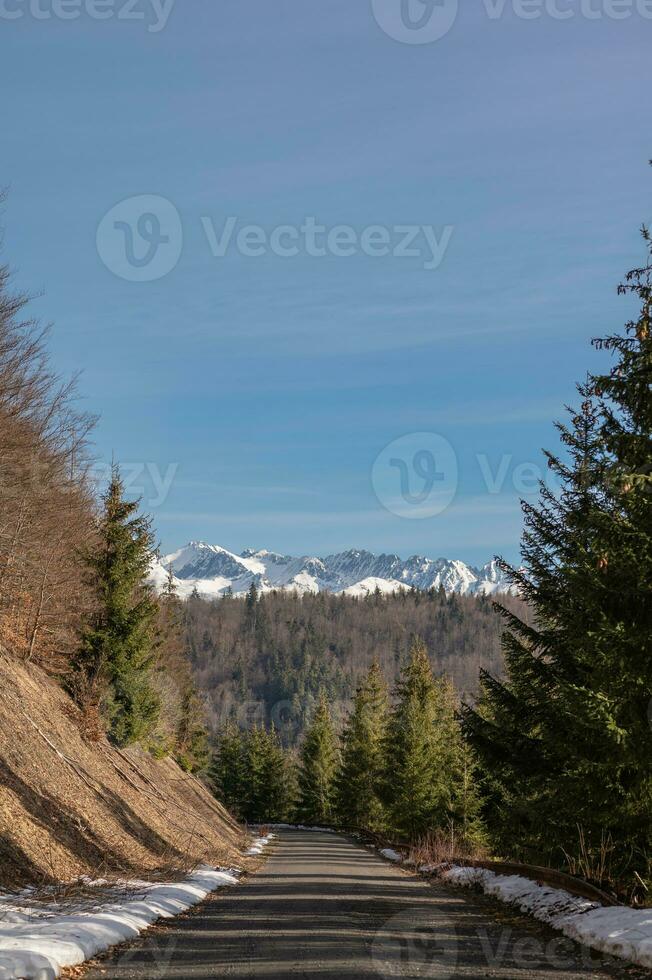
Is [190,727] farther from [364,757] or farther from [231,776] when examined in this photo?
[231,776]

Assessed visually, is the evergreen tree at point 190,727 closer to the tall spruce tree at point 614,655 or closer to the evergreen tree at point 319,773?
the evergreen tree at point 319,773

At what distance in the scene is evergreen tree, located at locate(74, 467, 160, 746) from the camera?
96.3ft

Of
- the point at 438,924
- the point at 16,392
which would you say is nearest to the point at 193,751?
the point at 16,392

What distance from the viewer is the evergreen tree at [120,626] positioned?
29344 mm

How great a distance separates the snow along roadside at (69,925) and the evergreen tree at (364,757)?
5262cm

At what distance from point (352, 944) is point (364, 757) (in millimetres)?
58170

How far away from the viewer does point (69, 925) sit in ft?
28.4

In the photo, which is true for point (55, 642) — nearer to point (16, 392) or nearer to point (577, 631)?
point (16, 392)

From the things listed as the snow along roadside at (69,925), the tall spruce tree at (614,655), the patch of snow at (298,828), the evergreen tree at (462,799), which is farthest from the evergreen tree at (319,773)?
the snow along roadside at (69,925)

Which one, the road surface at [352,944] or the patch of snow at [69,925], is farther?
the road surface at [352,944]

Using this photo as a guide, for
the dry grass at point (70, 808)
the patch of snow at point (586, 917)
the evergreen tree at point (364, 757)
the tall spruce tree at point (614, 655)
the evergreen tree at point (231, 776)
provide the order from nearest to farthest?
the patch of snow at point (586, 917), the tall spruce tree at point (614, 655), the dry grass at point (70, 808), the evergreen tree at point (364, 757), the evergreen tree at point (231, 776)

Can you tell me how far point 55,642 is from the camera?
28641 millimetres

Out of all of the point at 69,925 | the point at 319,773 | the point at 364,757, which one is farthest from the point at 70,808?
the point at 319,773

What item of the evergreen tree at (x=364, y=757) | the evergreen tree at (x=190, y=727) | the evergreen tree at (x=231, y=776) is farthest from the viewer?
the evergreen tree at (x=231, y=776)
